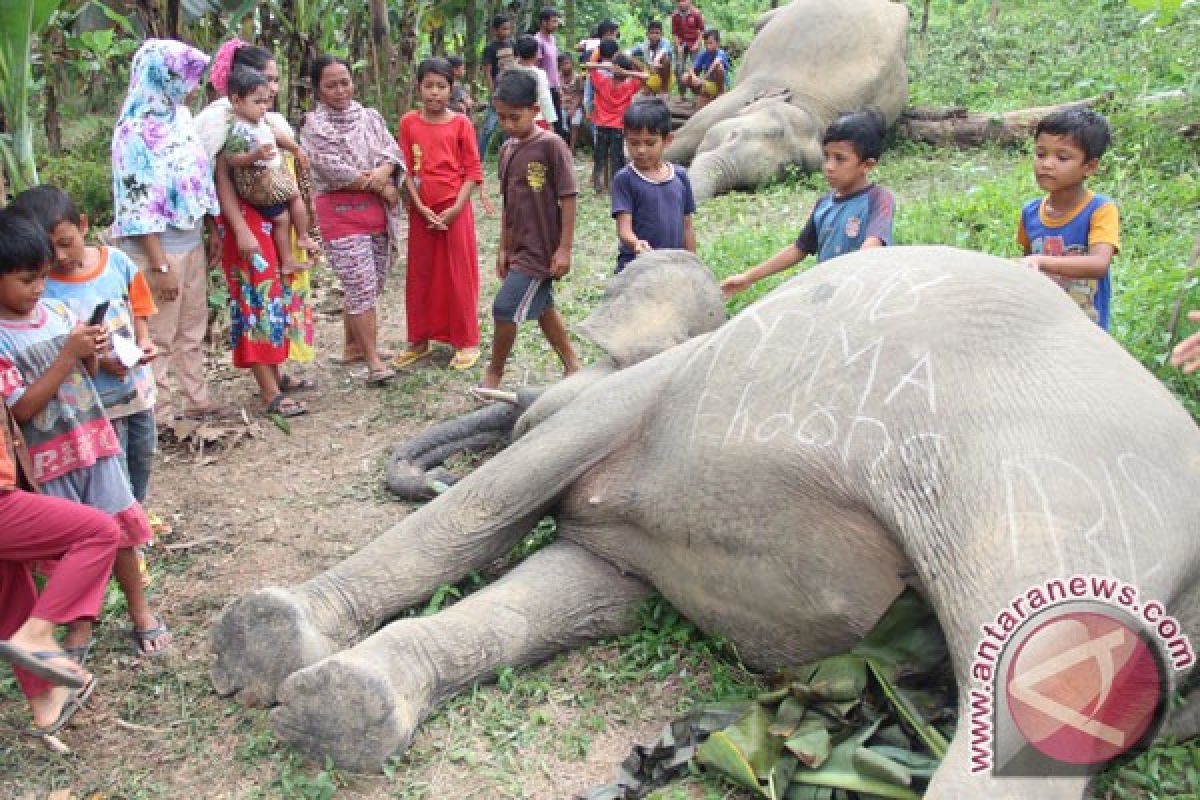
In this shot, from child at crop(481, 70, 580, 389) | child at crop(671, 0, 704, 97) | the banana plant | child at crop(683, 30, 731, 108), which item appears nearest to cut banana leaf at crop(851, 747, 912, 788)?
child at crop(481, 70, 580, 389)

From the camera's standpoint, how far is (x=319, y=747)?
273 centimetres

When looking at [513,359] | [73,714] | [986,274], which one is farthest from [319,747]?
[513,359]

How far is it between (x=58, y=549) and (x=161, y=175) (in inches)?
90.2

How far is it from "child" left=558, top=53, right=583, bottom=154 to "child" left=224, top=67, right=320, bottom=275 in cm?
709

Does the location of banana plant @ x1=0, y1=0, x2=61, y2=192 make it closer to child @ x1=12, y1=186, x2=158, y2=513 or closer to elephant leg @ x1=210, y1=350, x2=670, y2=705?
child @ x1=12, y1=186, x2=158, y2=513

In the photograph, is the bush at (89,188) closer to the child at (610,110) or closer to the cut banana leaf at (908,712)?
the child at (610,110)

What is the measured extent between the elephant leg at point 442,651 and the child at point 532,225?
2.01 m

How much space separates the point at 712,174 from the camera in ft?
30.1

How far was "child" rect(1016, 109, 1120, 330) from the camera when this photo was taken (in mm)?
3492

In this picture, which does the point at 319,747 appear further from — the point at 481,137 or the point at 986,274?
the point at 481,137

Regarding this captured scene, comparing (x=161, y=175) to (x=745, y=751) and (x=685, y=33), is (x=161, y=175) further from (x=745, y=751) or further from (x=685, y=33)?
(x=685, y=33)

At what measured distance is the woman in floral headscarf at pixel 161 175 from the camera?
4629 mm

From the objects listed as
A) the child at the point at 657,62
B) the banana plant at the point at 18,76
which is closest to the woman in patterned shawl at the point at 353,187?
the banana plant at the point at 18,76

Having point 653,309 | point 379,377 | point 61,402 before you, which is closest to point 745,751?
point 653,309
